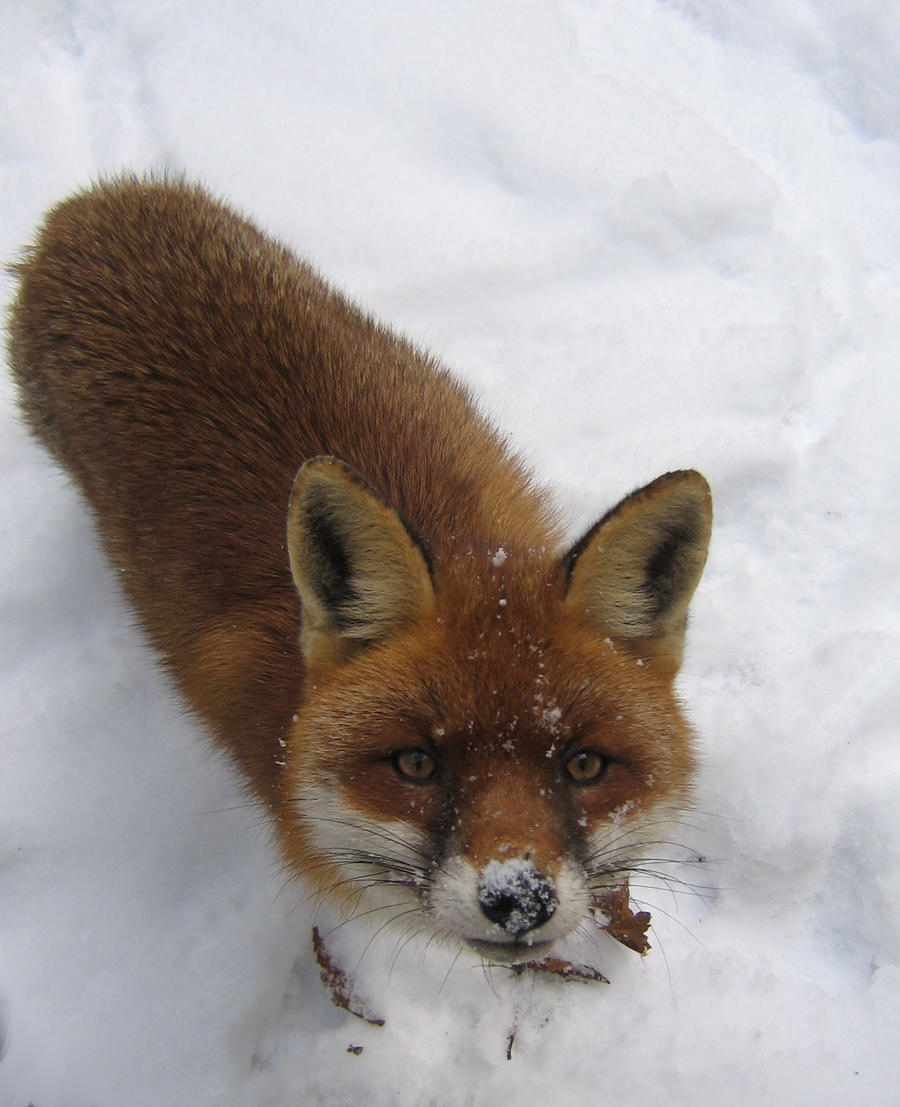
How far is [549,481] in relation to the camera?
430 centimetres

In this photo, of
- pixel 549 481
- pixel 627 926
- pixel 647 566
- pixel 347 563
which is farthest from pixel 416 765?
pixel 549 481

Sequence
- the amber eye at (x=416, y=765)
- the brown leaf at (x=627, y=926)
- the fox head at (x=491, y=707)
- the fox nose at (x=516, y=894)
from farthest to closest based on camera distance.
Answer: the brown leaf at (x=627, y=926) → the amber eye at (x=416, y=765) → the fox head at (x=491, y=707) → the fox nose at (x=516, y=894)

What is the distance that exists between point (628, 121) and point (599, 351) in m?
1.63

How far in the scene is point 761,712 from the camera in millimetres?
3549

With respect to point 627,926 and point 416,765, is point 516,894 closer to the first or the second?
point 416,765

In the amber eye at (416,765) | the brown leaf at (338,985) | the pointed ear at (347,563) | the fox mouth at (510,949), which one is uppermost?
the pointed ear at (347,563)

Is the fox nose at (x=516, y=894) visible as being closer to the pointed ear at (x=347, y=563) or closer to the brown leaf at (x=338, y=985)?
the pointed ear at (x=347, y=563)

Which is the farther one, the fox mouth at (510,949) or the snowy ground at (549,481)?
the snowy ground at (549,481)

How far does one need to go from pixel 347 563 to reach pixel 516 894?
0.91 metres

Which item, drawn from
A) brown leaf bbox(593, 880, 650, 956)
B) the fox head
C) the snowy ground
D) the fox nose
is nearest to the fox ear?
the fox head

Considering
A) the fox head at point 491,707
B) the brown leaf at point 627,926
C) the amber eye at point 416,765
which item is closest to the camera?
the fox head at point 491,707

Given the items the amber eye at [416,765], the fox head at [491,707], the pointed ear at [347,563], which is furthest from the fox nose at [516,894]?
the pointed ear at [347,563]

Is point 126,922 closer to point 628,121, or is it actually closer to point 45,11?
point 628,121

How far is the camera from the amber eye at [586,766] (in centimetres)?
220
